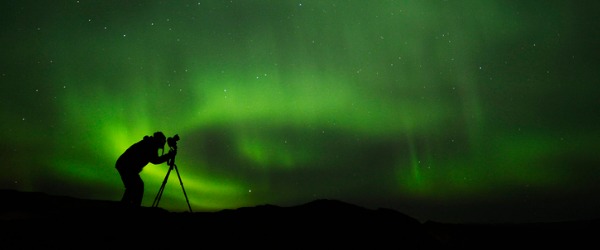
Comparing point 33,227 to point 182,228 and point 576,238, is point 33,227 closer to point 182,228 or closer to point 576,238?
point 182,228

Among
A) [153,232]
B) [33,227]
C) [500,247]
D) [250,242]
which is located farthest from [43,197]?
[500,247]

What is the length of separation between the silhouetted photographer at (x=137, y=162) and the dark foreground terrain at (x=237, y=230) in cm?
58

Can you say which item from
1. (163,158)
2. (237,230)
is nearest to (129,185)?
(163,158)

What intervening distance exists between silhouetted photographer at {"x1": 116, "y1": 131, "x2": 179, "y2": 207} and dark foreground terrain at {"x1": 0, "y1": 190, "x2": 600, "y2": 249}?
581 millimetres

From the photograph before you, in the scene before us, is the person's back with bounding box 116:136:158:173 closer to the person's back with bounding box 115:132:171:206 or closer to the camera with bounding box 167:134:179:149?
the person's back with bounding box 115:132:171:206

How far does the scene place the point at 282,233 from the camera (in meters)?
7.89

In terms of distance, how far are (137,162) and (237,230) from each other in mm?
3703

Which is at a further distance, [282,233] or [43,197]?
[43,197]

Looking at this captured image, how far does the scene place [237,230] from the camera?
757cm

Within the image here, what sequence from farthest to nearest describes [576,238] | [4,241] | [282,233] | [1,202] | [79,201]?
1. [576,238]
2. [79,201]
3. [1,202]
4. [282,233]
5. [4,241]

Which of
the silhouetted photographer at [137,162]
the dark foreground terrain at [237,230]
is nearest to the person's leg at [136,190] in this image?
the silhouetted photographer at [137,162]

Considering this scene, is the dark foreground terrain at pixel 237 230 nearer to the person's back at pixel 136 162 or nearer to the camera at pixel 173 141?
the person's back at pixel 136 162

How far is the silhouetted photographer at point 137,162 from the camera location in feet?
31.2

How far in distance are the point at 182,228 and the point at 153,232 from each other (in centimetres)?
57
